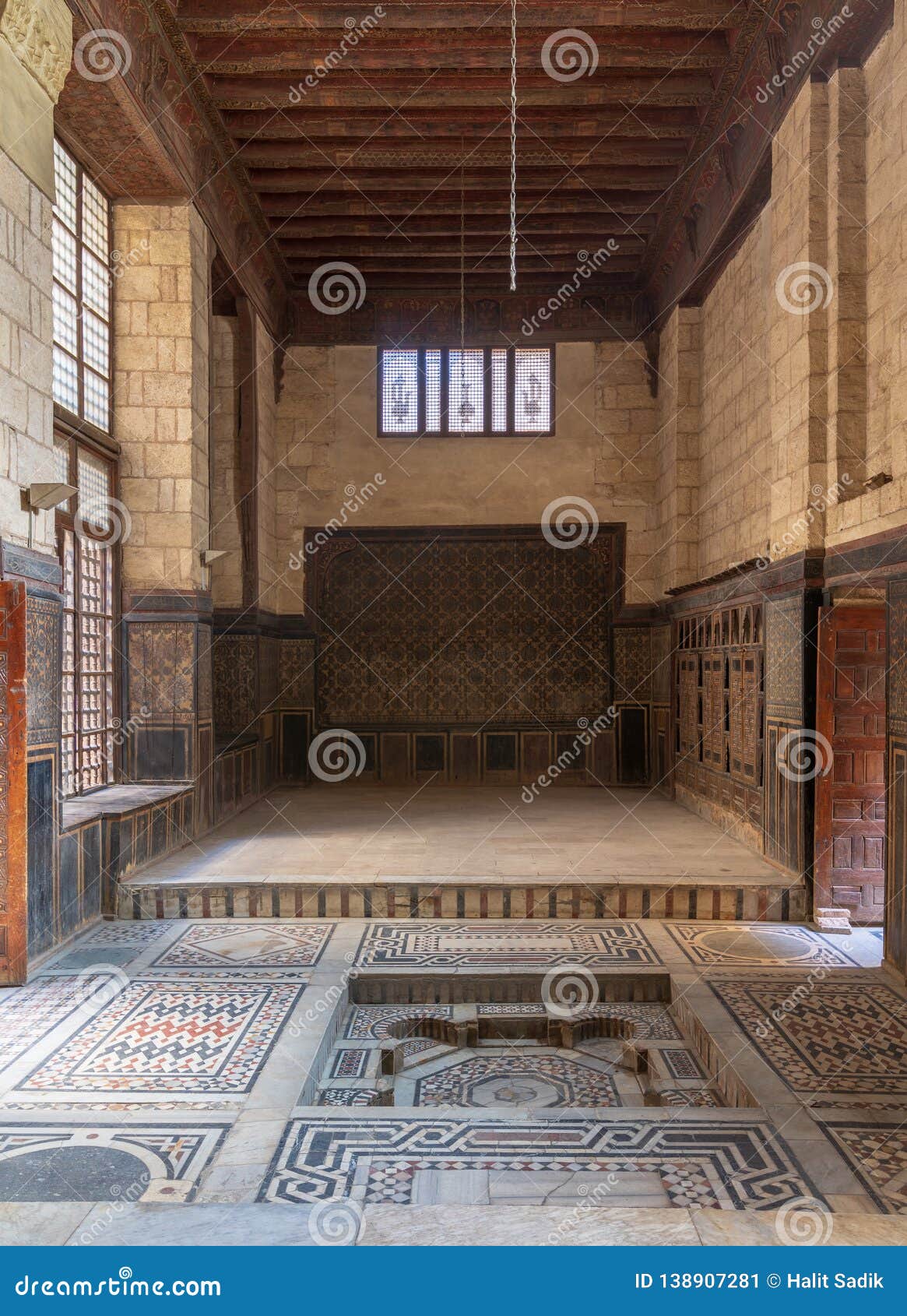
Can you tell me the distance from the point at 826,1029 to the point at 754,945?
1288 millimetres

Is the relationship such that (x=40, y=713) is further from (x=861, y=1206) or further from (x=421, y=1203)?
(x=861, y=1206)

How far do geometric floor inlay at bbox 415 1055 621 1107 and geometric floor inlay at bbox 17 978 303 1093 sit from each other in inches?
28.8

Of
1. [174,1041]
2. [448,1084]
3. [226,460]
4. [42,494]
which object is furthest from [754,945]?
[226,460]

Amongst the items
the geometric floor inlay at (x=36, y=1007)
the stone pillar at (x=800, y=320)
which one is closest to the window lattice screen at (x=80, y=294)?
the geometric floor inlay at (x=36, y=1007)

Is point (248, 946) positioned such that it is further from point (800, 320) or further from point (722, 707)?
point (800, 320)

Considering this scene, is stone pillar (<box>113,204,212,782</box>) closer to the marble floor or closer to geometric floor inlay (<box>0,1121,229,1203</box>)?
the marble floor

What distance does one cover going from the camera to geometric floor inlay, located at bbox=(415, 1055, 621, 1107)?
13.6ft

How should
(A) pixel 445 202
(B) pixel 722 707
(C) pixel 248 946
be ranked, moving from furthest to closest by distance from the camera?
(A) pixel 445 202
(B) pixel 722 707
(C) pixel 248 946

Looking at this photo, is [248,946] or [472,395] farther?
[472,395]

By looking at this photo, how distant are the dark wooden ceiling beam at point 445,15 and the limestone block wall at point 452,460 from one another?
4485 mm

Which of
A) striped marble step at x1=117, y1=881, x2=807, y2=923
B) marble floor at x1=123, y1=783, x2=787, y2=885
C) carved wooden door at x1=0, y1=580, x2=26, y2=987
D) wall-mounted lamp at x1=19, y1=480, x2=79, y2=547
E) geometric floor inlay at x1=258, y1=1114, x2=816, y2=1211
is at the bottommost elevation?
geometric floor inlay at x1=258, y1=1114, x2=816, y2=1211

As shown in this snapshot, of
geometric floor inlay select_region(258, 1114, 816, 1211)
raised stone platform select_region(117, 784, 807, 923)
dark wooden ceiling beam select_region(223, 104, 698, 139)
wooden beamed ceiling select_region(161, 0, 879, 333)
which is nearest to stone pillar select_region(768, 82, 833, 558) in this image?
wooden beamed ceiling select_region(161, 0, 879, 333)

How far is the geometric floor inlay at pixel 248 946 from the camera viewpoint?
519 centimetres

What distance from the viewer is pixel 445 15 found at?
21.8ft
